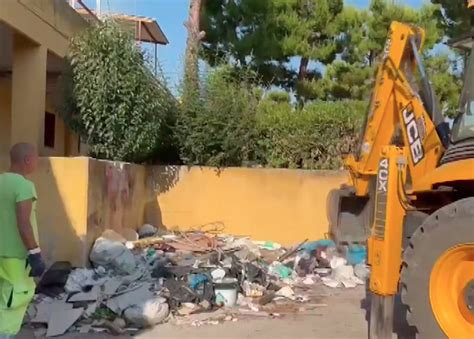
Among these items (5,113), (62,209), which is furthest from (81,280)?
(5,113)

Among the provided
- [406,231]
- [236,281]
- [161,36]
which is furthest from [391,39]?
[161,36]

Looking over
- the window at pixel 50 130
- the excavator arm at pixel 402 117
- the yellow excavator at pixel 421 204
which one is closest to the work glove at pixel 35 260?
the yellow excavator at pixel 421 204

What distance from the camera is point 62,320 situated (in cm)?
730

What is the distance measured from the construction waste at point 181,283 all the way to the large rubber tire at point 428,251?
2554 mm

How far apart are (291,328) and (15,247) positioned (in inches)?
142

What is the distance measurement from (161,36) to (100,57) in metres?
12.1

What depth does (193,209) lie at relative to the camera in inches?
520

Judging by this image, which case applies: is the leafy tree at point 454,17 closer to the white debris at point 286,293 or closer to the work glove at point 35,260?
the white debris at point 286,293

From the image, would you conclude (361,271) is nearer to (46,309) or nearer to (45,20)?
(46,309)

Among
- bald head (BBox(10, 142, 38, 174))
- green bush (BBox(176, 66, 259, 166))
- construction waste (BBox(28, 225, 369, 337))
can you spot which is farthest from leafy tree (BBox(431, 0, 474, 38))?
bald head (BBox(10, 142, 38, 174))

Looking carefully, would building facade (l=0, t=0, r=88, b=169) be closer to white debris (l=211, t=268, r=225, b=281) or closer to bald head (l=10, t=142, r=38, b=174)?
white debris (l=211, t=268, r=225, b=281)

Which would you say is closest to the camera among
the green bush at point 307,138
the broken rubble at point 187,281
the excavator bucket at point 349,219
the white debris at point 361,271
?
the broken rubble at point 187,281

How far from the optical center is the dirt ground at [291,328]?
718cm

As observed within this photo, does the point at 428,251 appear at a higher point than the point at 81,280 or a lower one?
higher
